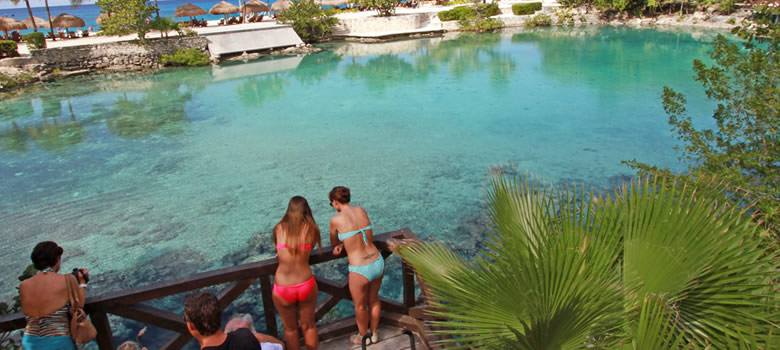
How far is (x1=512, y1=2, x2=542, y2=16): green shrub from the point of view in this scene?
38.0 meters

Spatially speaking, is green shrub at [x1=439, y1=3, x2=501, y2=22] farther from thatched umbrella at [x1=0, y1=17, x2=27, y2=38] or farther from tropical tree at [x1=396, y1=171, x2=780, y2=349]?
tropical tree at [x1=396, y1=171, x2=780, y2=349]

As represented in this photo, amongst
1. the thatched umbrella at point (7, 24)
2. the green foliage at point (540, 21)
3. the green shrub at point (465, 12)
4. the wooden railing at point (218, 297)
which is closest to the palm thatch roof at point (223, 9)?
the thatched umbrella at point (7, 24)

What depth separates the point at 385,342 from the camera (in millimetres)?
3920

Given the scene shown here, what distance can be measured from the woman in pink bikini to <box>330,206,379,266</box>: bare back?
0.21m

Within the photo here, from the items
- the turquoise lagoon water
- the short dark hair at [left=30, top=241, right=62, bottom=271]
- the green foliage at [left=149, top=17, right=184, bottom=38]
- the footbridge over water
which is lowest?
the turquoise lagoon water

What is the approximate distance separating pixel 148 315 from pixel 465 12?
36.8 m

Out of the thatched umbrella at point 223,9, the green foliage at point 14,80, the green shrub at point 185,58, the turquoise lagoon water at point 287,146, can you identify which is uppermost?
the thatched umbrella at point 223,9

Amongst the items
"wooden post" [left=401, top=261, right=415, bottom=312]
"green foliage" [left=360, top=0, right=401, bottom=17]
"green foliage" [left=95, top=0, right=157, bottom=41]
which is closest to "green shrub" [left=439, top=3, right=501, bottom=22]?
"green foliage" [left=360, top=0, right=401, bottom=17]

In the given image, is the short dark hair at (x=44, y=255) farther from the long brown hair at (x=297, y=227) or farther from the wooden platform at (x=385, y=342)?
the wooden platform at (x=385, y=342)

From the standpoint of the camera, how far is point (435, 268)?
9.36 ft

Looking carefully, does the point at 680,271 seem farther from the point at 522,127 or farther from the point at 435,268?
the point at 522,127

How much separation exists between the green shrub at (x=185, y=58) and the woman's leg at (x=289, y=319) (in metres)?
26.1

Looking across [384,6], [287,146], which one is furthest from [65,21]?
[287,146]

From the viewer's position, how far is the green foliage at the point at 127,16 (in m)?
25.6
